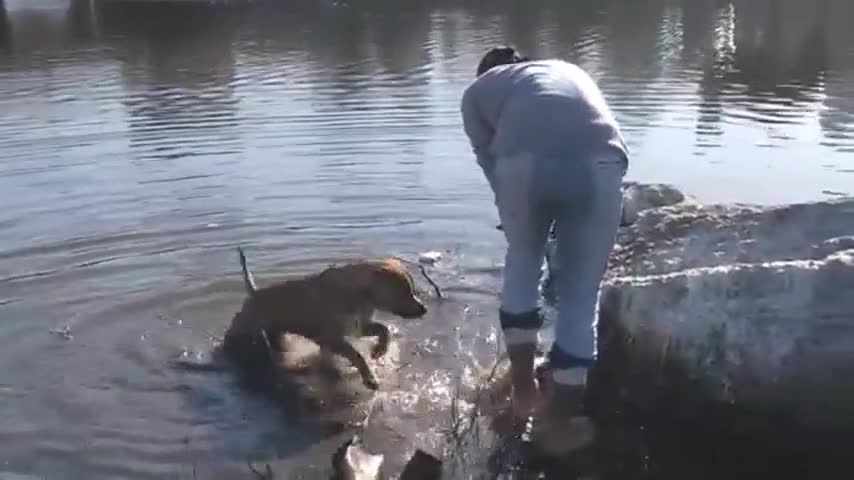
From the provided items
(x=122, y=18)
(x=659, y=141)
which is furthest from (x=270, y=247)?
(x=122, y=18)

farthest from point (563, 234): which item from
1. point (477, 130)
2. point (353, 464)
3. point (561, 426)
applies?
point (353, 464)

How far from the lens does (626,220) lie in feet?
26.0

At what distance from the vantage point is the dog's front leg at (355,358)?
653 centimetres

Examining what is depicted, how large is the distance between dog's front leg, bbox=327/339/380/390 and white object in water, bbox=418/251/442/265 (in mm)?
2218

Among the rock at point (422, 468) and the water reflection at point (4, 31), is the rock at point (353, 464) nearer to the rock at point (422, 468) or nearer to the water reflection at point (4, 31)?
the rock at point (422, 468)

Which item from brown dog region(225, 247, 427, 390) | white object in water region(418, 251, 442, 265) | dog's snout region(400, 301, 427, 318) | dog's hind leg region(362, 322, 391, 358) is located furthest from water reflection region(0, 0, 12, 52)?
dog's snout region(400, 301, 427, 318)

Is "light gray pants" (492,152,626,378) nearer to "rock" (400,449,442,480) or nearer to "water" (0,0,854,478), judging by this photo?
"rock" (400,449,442,480)

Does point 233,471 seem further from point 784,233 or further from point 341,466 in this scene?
point 784,233

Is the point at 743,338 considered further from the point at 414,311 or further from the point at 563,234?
the point at 414,311

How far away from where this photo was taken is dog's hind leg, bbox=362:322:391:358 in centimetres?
683

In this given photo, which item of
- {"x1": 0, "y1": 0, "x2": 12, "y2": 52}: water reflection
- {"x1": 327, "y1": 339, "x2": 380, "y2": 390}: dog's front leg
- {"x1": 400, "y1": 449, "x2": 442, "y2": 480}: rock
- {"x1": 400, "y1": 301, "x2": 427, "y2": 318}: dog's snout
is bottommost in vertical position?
{"x1": 0, "y1": 0, "x2": 12, "y2": 52}: water reflection

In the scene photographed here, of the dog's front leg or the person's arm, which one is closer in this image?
the person's arm

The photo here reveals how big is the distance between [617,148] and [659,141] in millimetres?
8947

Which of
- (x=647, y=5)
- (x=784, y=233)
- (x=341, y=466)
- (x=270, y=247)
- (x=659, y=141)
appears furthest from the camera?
(x=647, y=5)
